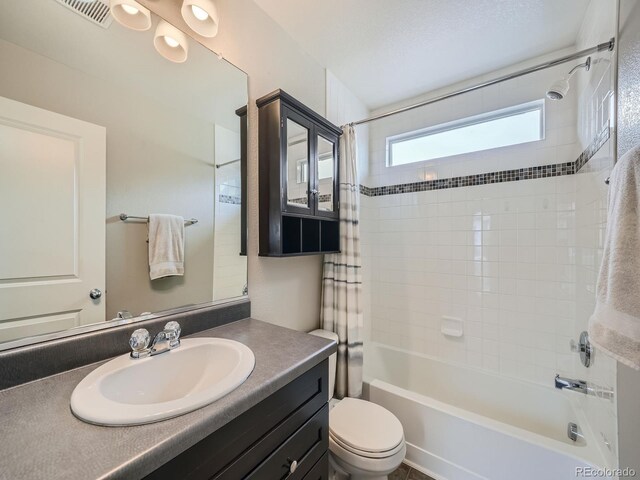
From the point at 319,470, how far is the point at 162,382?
2.05 feet

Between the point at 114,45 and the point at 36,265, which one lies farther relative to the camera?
the point at 114,45

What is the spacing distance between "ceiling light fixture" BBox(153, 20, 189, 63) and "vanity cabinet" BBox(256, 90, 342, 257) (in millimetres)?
379

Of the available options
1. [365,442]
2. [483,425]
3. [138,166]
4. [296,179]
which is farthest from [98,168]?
[483,425]

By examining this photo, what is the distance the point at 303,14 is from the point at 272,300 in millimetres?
1591

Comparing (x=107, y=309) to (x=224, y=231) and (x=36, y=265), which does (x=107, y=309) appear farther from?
(x=224, y=231)

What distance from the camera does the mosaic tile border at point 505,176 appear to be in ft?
4.77

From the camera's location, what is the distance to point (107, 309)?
2.90ft

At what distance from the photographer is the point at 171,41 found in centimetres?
106

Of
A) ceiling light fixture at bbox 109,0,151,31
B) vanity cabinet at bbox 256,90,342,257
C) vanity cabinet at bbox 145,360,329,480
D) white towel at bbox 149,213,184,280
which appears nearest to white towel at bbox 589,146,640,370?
vanity cabinet at bbox 145,360,329,480

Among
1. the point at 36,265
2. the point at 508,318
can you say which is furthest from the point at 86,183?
the point at 508,318

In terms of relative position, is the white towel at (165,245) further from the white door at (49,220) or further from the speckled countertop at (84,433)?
the speckled countertop at (84,433)

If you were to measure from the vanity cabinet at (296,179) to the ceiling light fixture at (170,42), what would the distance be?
379 mm

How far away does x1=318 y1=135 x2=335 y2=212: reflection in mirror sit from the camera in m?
1.65

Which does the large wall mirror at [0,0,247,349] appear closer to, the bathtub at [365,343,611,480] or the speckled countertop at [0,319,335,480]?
the speckled countertop at [0,319,335,480]
